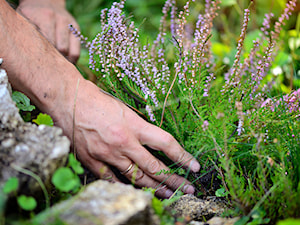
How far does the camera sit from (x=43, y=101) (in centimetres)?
172

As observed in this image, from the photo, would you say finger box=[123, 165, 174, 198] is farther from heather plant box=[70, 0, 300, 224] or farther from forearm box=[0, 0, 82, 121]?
forearm box=[0, 0, 82, 121]

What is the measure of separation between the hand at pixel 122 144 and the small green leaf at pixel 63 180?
0.59 meters

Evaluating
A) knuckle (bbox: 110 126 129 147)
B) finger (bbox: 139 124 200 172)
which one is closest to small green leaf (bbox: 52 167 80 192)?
knuckle (bbox: 110 126 129 147)

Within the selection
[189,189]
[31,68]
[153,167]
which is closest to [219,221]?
[189,189]

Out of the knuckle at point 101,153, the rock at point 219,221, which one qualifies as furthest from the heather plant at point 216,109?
the knuckle at point 101,153

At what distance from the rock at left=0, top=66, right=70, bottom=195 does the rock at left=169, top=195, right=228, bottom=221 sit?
0.67 metres

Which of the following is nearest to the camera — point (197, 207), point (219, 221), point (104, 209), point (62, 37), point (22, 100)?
point (104, 209)

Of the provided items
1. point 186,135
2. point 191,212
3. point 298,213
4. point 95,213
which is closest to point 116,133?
point 186,135

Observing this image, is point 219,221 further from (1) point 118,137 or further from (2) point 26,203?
(2) point 26,203

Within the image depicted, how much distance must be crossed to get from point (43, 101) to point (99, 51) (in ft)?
1.52

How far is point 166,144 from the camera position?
5.42 feet

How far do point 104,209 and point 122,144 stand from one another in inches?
26.3

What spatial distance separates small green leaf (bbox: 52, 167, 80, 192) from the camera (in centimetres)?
105

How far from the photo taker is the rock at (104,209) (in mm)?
968
